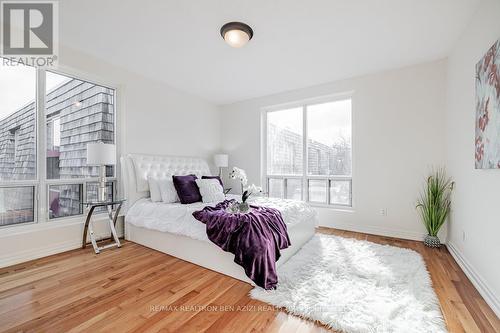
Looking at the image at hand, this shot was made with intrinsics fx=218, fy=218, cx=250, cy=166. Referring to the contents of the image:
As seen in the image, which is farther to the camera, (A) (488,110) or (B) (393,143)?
(B) (393,143)

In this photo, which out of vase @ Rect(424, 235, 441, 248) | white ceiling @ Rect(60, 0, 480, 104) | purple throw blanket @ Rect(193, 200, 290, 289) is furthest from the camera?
vase @ Rect(424, 235, 441, 248)

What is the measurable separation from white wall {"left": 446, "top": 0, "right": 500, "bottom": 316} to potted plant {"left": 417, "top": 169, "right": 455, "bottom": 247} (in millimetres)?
136

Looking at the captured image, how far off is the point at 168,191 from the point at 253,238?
1.88m

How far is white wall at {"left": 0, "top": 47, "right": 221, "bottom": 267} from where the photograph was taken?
269cm

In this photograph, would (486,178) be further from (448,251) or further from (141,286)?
(141,286)

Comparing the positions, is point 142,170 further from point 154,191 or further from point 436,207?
point 436,207

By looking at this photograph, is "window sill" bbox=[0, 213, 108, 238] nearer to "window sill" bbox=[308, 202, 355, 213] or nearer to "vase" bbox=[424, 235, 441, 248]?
"window sill" bbox=[308, 202, 355, 213]

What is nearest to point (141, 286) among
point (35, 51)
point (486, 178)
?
point (35, 51)

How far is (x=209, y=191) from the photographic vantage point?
3.40 m

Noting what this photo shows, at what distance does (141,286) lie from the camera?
6.96 feet

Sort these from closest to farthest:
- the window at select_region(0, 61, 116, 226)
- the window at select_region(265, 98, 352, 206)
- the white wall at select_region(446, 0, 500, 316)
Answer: the white wall at select_region(446, 0, 500, 316), the window at select_region(0, 61, 116, 226), the window at select_region(265, 98, 352, 206)

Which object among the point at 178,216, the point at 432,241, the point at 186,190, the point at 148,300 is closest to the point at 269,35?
the point at 186,190

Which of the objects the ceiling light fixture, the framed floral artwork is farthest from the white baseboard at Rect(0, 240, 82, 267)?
the framed floral artwork

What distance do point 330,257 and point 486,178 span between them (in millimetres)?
1712
